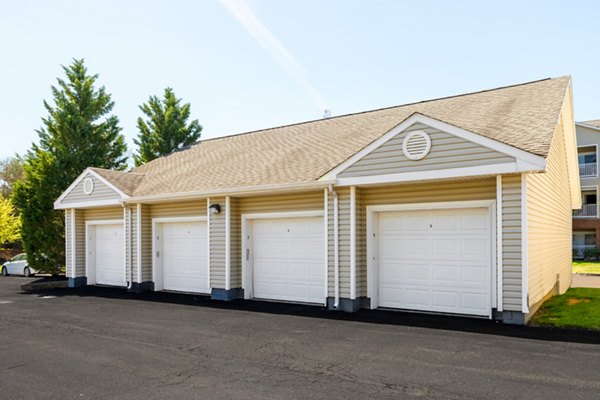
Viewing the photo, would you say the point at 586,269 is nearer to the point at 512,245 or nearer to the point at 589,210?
the point at 589,210

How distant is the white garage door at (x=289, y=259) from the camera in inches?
439

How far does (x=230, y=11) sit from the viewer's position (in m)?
11.4

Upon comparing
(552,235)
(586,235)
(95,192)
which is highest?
(95,192)

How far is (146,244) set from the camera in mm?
14125

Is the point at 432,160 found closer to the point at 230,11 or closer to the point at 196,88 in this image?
the point at 230,11

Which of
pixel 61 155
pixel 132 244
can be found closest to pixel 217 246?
pixel 132 244

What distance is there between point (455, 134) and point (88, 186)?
1208cm

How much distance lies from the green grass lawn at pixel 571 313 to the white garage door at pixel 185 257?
8.60 meters

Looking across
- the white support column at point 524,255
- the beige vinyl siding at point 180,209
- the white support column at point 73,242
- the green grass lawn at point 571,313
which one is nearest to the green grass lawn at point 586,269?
the green grass lawn at point 571,313

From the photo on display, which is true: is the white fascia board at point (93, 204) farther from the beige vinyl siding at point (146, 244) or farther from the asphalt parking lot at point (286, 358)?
the asphalt parking lot at point (286, 358)

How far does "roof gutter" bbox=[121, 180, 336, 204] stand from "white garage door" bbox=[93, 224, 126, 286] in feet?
6.89

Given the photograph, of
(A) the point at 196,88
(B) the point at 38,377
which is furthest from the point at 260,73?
(B) the point at 38,377

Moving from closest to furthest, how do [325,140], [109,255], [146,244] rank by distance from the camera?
1. [325,140]
2. [146,244]
3. [109,255]

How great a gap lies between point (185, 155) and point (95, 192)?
156 inches
